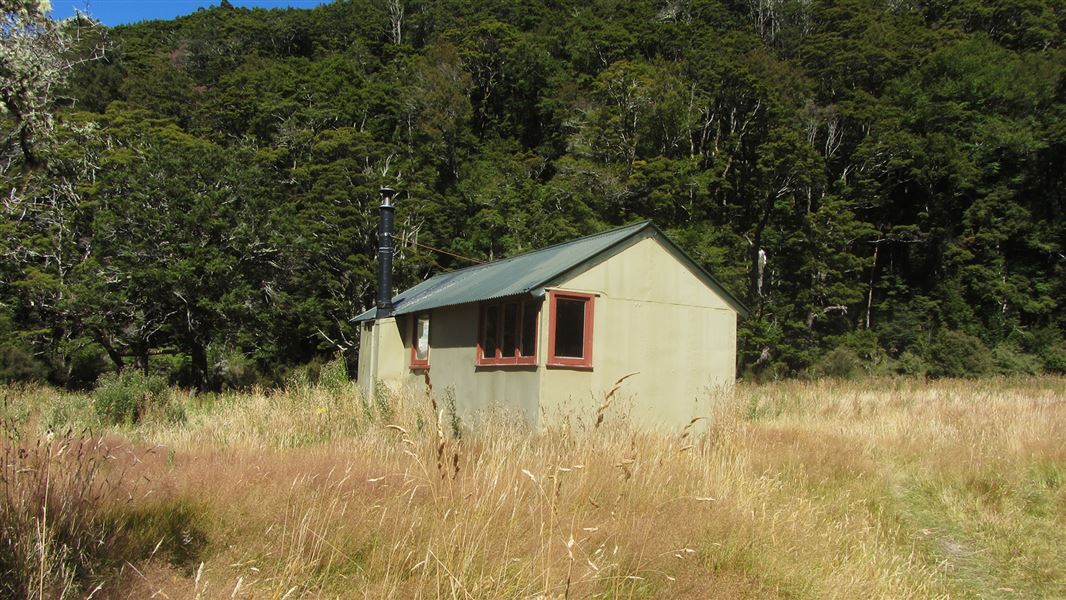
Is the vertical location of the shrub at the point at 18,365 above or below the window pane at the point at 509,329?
below

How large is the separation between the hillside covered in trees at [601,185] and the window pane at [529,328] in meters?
16.5

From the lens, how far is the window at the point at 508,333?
11.8 metres

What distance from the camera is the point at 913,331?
112 ft

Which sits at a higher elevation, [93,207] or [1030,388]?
[93,207]

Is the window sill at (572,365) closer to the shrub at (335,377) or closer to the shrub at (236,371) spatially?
the shrub at (335,377)

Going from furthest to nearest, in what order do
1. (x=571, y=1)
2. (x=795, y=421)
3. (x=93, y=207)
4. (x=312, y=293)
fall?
1. (x=571, y=1)
2. (x=312, y=293)
3. (x=93, y=207)
4. (x=795, y=421)

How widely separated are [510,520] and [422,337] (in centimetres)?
1181

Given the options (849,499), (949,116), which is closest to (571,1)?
(949,116)

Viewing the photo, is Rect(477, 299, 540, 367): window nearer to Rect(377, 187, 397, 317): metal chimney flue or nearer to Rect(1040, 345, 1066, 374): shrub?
Rect(377, 187, 397, 317): metal chimney flue

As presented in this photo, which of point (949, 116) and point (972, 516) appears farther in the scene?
point (949, 116)

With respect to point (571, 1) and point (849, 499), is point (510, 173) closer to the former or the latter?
point (571, 1)

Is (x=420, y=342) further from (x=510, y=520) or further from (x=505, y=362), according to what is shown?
(x=510, y=520)

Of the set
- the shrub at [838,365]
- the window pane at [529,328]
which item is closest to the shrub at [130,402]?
the window pane at [529,328]

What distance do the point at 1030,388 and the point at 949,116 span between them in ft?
67.5
